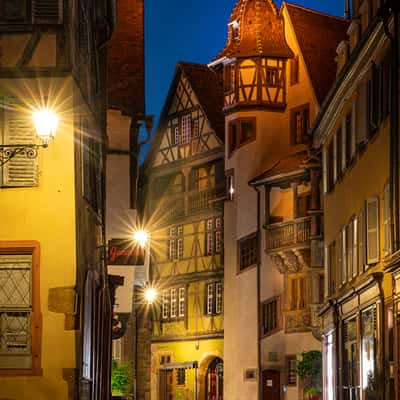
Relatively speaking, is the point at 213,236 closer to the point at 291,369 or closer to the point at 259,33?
the point at 259,33

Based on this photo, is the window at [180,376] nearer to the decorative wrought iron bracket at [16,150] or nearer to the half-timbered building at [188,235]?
the half-timbered building at [188,235]

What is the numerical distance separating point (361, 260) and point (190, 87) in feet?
115

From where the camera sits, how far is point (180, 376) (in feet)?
208

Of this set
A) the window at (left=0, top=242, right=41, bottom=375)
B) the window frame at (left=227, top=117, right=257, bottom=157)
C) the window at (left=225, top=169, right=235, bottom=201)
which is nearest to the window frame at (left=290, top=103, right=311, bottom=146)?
the window frame at (left=227, top=117, right=257, bottom=157)

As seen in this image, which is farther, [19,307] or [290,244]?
[290,244]

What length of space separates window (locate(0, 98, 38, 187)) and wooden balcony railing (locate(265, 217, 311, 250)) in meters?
30.3

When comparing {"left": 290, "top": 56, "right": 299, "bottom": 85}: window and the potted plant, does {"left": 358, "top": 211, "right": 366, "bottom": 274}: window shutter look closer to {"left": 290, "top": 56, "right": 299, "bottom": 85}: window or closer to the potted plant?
the potted plant

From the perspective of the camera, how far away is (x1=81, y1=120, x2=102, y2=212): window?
22.2 m

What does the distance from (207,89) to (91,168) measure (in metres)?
41.0

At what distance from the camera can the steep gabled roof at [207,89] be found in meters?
63.1

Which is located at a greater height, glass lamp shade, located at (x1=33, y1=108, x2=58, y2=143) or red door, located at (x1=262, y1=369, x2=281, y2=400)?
glass lamp shade, located at (x1=33, y1=108, x2=58, y2=143)

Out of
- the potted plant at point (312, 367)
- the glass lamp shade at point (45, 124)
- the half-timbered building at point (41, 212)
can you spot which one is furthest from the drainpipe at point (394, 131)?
the potted plant at point (312, 367)

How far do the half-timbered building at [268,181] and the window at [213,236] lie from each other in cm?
324

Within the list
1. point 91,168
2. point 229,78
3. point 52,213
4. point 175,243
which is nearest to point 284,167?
point 229,78
